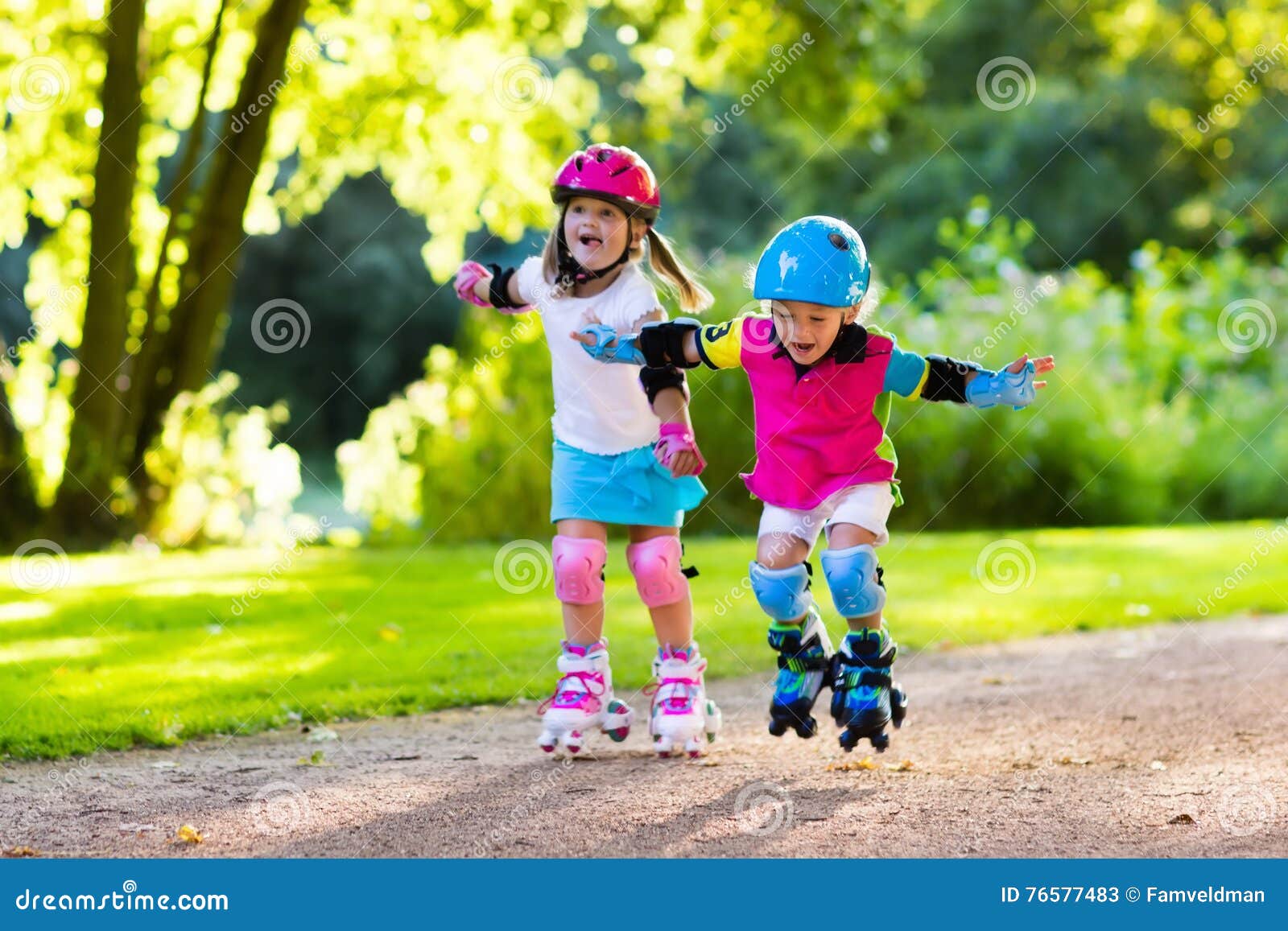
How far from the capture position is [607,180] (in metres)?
4.73

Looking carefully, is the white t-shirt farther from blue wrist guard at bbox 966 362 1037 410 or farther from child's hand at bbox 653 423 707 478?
blue wrist guard at bbox 966 362 1037 410

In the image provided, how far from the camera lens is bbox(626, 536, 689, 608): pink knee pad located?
4.78 metres

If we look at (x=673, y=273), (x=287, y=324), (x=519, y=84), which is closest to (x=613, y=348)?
(x=673, y=273)

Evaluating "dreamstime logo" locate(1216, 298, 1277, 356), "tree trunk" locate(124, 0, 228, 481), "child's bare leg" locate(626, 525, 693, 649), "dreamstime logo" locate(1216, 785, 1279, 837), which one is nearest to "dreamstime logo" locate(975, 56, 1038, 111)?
"dreamstime logo" locate(1216, 298, 1277, 356)

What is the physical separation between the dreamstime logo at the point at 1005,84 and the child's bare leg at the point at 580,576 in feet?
65.2

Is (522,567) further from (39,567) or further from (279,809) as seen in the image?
(279,809)

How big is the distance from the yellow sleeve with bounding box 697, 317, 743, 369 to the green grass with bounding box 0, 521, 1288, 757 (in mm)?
2048

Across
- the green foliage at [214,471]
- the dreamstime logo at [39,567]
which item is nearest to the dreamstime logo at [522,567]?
the green foliage at [214,471]

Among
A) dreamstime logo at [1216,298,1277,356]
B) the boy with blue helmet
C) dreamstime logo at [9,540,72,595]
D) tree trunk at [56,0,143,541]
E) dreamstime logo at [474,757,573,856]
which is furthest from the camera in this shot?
dreamstime logo at [1216,298,1277,356]

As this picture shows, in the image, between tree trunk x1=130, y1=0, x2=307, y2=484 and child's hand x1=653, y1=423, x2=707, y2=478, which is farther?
tree trunk x1=130, y1=0, x2=307, y2=484

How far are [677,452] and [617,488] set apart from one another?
1.42 feet

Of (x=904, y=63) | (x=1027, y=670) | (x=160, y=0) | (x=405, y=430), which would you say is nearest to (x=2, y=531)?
(x=405, y=430)

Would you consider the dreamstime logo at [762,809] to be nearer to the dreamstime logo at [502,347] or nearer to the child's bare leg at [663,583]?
the child's bare leg at [663,583]

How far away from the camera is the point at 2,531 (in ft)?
34.2
